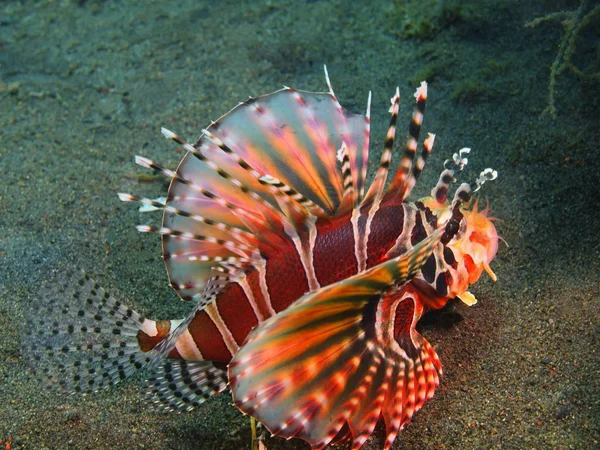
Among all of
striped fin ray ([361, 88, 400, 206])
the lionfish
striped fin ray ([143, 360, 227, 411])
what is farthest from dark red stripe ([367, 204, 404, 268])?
striped fin ray ([143, 360, 227, 411])

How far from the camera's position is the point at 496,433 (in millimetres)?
2582

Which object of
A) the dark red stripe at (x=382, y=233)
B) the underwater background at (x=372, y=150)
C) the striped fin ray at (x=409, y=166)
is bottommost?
the underwater background at (x=372, y=150)

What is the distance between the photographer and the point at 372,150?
451 cm

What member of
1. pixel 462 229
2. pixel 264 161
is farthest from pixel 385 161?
pixel 264 161

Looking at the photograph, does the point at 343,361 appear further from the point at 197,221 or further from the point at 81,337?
the point at 81,337

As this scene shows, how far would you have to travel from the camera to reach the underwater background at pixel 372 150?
9.21 feet

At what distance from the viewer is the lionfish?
215 centimetres

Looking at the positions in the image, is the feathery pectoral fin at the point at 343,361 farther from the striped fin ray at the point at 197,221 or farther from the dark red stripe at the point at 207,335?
the striped fin ray at the point at 197,221

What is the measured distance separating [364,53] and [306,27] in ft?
3.19

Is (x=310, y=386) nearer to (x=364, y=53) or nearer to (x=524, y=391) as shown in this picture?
(x=524, y=391)

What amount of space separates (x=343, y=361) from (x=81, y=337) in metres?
1.54

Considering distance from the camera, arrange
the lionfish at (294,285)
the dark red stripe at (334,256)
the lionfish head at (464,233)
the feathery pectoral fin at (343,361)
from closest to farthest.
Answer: the feathery pectoral fin at (343,361)
the lionfish at (294,285)
the dark red stripe at (334,256)
the lionfish head at (464,233)

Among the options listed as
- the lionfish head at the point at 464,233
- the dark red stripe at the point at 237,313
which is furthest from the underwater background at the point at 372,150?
the dark red stripe at the point at 237,313

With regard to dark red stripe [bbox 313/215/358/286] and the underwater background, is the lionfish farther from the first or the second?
the underwater background
